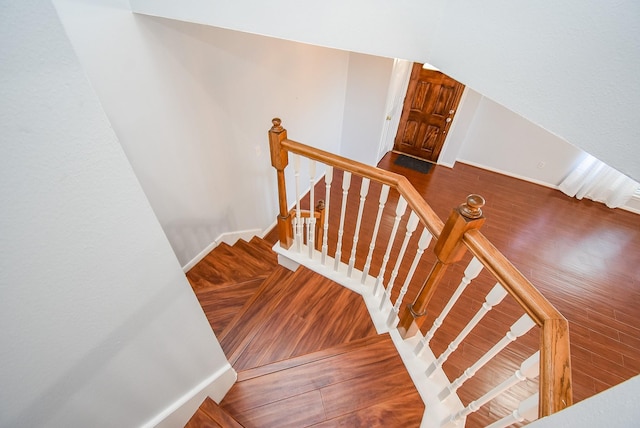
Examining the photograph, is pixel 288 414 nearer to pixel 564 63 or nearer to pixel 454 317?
pixel 564 63

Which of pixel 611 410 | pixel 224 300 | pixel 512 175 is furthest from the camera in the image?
pixel 512 175

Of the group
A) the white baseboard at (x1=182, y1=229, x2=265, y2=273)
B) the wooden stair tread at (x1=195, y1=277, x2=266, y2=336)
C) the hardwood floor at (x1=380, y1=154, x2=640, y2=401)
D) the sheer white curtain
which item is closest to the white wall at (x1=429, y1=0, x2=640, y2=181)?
the wooden stair tread at (x1=195, y1=277, x2=266, y2=336)

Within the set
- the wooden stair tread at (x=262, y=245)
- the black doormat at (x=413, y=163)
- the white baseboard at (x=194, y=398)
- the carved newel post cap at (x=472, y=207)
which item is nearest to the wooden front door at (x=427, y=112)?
the black doormat at (x=413, y=163)

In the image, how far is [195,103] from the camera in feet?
6.60

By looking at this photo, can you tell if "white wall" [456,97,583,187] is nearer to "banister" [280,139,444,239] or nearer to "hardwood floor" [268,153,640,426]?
"hardwood floor" [268,153,640,426]

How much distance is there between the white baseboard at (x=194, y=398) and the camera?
1.02 meters

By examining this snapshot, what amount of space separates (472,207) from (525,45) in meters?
0.49

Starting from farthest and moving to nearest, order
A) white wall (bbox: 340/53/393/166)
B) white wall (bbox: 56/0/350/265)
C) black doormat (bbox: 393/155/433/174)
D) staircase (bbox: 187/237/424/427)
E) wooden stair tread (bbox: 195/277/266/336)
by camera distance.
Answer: black doormat (bbox: 393/155/433/174) < white wall (bbox: 340/53/393/166) < wooden stair tread (bbox: 195/277/266/336) < white wall (bbox: 56/0/350/265) < staircase (bbox: 187/237/424/427)

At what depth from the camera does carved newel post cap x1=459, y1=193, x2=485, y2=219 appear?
36.2 inches

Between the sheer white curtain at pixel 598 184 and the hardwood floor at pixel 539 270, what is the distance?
0.13 meters

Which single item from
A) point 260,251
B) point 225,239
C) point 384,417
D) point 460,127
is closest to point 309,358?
point 384,417

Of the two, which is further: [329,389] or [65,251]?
[329,389]

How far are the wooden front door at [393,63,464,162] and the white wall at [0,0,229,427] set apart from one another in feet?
16.4

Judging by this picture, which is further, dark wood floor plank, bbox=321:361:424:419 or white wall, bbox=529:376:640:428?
dark wood floor plank, bbox=321:361:424:419
